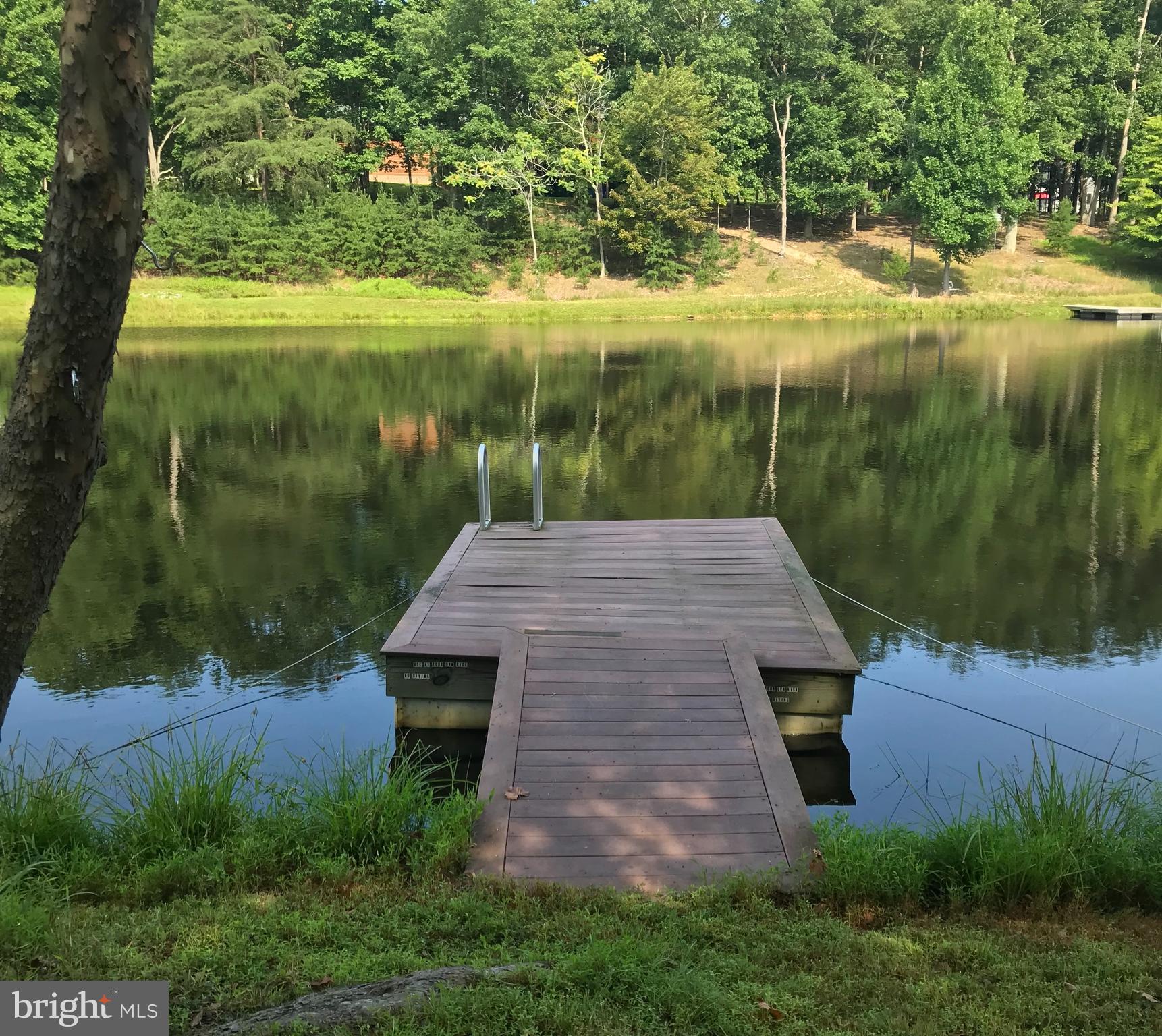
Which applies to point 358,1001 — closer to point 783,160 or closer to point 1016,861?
point 1016,861

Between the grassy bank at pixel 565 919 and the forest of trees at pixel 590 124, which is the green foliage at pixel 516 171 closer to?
the forest of trees at pixel 590 124

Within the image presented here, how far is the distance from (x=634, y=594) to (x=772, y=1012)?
475 cm

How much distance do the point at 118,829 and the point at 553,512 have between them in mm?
8446

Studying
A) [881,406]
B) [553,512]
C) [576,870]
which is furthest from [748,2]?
[576,870]

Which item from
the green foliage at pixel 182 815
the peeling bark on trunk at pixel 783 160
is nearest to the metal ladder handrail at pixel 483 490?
the green foliage at pixel 182 815

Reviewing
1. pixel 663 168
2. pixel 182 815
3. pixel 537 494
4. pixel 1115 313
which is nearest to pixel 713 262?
pixel 663 168

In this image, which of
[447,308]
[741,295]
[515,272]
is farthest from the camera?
[515,272]

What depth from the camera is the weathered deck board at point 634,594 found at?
6492mm

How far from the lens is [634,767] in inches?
201

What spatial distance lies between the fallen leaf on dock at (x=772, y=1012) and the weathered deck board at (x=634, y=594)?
325 centimetres

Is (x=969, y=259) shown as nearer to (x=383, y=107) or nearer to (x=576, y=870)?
(x=383, y=107)

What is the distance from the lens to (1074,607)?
30.5 feet

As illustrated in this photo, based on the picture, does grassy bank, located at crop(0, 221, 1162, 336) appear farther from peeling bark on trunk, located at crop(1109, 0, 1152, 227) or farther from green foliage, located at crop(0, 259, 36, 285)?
peeling bark on trunk, located at crop(1109, 0, 1152, 227)

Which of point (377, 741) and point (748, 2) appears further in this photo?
point (748, 2)
